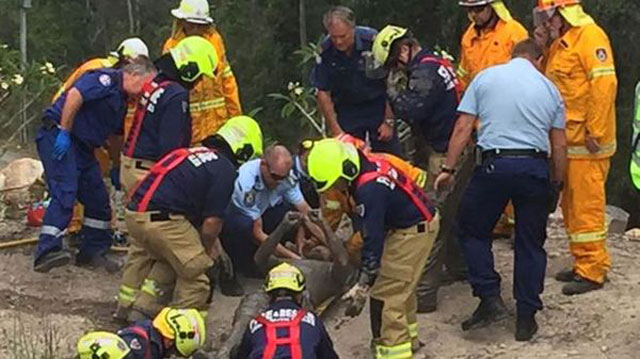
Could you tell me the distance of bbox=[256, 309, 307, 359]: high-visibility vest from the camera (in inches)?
245

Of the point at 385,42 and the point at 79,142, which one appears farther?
the point at 79,142

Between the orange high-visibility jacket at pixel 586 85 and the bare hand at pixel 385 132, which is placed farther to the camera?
the bare hand at pixel 385 132

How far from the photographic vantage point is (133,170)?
8516 mm

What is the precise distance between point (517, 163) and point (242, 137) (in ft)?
6.50

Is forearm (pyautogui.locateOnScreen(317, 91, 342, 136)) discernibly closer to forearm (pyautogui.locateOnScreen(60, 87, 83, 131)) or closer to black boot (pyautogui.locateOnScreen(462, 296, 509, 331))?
forearm (pyautogui.locateOnScreen(60, 87, 83, 131))

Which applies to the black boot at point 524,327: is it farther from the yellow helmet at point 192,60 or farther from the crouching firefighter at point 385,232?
the yellow helmet at point 192,60

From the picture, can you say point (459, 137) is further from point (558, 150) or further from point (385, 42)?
point (385, 42)

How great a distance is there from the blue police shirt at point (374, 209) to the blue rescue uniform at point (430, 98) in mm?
916

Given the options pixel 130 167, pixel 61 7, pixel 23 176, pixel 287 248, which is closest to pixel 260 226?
pixel 287 248

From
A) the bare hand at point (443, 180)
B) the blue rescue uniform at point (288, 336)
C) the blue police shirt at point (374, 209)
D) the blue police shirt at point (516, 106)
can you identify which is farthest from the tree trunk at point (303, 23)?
the blue rescue uniform at point (288, 336)

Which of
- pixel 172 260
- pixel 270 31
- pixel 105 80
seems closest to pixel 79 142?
pixel 105 80

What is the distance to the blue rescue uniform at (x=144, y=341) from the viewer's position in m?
6.61

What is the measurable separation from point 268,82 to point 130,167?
2356 cm

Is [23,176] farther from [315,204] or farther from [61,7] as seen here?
[61,7]
